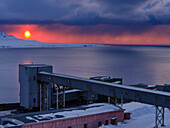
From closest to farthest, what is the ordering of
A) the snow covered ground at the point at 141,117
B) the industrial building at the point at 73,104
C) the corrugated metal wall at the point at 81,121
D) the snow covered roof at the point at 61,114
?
the industrial building at the point at 73,104
the corrugated metal wall at the point at 81,121
the snow covered roof at the point at 61,114
the snow covered ground at the point at 141,117

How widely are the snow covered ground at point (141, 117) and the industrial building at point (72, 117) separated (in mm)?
1335

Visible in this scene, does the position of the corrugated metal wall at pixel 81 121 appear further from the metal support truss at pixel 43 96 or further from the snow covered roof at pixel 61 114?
the metal support truss at pixel 43 96


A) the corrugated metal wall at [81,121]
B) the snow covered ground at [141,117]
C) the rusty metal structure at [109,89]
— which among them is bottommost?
the snow covered ground at [141,117]

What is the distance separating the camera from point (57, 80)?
39.7 metres

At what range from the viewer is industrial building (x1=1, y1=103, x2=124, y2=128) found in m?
29.2

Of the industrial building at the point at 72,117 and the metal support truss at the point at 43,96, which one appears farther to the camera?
the metal support truss at the point at 43,96

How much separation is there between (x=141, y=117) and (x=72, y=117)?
1342cm

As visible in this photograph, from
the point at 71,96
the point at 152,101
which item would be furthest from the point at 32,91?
the point at 152,101

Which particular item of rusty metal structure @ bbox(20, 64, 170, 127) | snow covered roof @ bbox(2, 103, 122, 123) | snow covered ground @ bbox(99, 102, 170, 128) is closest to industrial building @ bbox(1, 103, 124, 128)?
snow covered roof @ bbox(2, 103, 122, 123)

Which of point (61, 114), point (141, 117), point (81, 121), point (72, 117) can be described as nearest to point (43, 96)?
point (61, 114)

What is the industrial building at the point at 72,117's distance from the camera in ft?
95.8

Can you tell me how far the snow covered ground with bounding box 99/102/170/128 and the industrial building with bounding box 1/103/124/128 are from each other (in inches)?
52.6

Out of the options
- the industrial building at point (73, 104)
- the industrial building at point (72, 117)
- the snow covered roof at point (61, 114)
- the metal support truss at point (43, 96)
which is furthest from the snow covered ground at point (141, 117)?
the metal support truss at point (43, 96)

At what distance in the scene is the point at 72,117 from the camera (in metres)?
30.9
